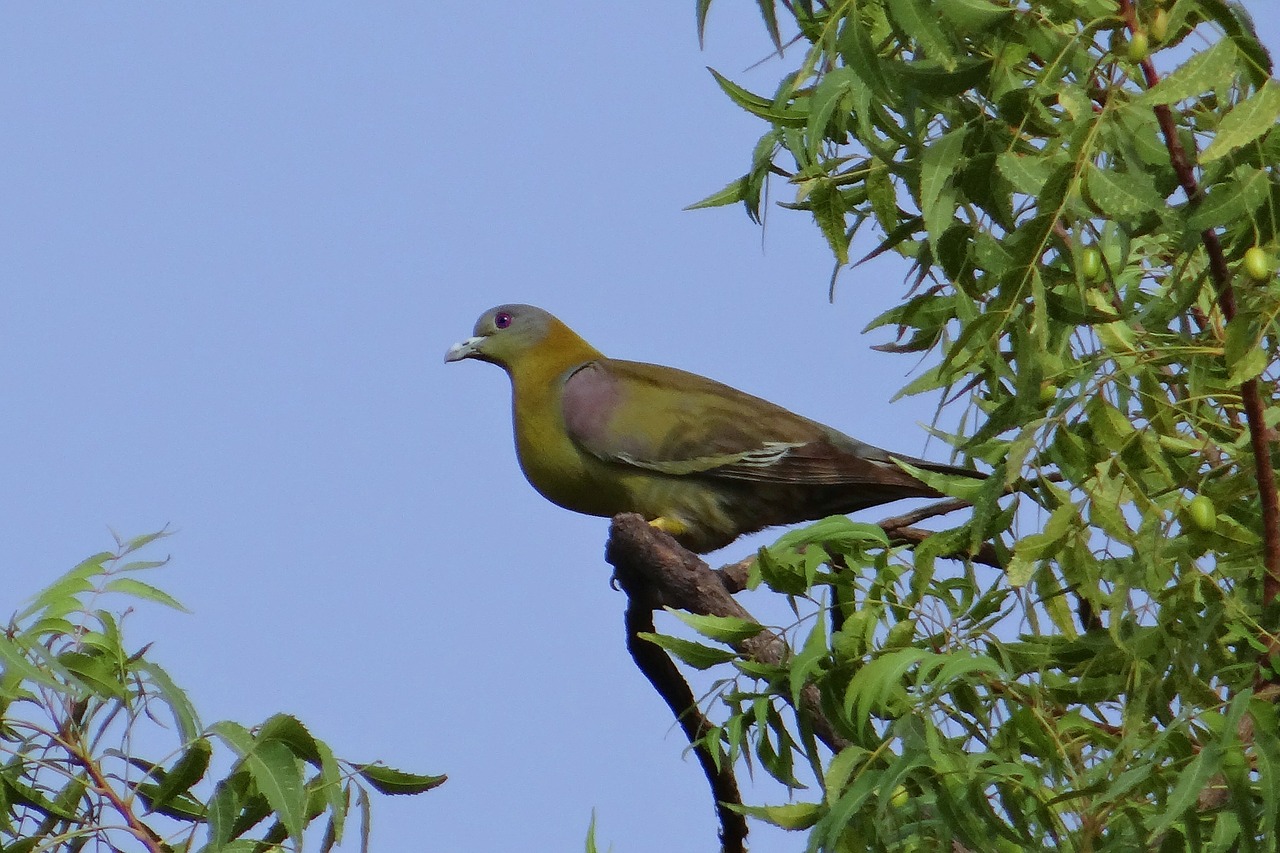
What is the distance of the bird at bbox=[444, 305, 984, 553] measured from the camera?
546 cm

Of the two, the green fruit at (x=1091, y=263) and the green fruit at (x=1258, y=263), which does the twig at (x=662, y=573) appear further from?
the green fruit at (x=1258, y=263)

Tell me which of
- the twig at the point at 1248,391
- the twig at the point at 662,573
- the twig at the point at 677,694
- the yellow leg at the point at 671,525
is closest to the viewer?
the twig at the point at 1248,391

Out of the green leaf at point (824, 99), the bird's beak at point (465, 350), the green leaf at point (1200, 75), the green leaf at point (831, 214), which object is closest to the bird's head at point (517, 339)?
the bird's beak at point (465, 350)

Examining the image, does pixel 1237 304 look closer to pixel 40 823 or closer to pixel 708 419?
pixel 40 823

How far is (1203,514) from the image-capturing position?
2.37 metres

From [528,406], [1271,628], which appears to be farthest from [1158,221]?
[528,406]

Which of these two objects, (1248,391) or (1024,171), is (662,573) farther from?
(1024,171)

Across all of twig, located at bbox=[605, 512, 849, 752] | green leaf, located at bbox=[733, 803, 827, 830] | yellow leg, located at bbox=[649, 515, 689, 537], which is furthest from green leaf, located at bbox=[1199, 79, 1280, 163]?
yellow leg, located at bbox=[649, 515, 689, 537]

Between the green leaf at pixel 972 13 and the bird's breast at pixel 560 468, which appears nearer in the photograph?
the green leaf at pixel 972 13

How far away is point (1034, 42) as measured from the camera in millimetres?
2273

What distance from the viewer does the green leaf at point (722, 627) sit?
261cm

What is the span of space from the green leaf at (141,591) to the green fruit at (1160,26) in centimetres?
166

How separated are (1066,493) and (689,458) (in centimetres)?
313

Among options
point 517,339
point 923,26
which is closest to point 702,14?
point 923,26
